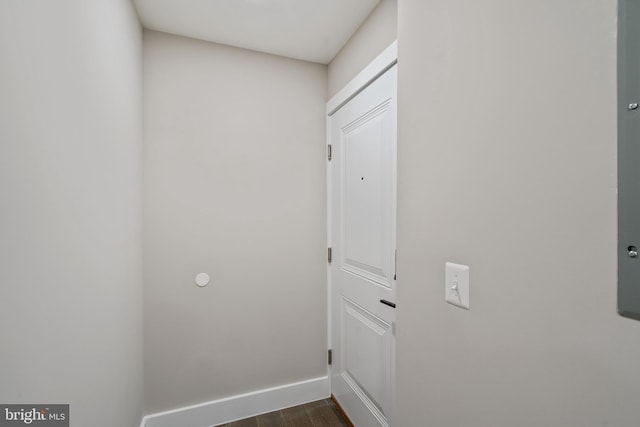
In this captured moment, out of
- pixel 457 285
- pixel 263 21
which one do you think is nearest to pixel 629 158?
pixel 457 285

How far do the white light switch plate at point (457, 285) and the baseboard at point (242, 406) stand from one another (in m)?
1.66

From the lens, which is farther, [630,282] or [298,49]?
[298,49]

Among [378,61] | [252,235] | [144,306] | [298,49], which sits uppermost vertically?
[298,49]

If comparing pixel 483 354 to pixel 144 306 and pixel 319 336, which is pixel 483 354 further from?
pixel 144 306

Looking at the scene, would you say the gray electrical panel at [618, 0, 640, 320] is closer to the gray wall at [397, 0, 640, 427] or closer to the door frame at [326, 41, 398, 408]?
the gray wall at [397, 0, 640, 427]

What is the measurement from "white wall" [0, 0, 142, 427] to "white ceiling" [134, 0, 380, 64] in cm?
32

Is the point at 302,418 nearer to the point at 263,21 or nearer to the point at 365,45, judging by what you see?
the point at 365,45

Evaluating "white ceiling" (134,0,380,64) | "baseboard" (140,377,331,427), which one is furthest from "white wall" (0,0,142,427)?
"baseboard" (140,377,331,427)

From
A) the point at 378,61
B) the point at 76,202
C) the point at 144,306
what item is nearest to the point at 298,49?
the point at 378,61

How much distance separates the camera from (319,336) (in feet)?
6.98

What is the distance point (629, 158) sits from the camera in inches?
17.5

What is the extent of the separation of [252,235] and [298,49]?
49.5 inches

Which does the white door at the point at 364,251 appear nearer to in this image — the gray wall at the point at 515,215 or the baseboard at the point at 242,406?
the baseboard at the point at 242,406

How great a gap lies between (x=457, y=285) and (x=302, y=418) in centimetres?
167
